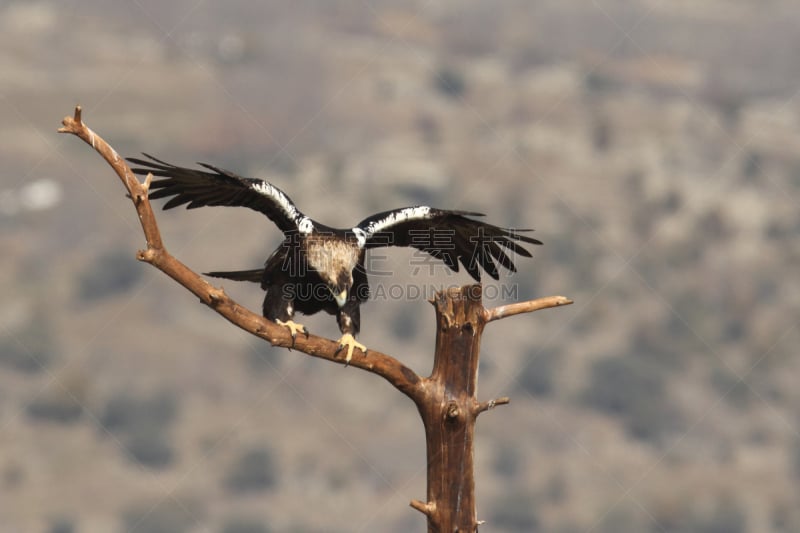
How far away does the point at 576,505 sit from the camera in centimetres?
7794

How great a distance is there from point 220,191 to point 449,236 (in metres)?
2.82

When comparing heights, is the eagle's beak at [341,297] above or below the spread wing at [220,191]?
below

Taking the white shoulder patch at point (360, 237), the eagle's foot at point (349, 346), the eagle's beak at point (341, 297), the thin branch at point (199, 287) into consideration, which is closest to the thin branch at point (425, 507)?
the thin branch at point (199, 287)

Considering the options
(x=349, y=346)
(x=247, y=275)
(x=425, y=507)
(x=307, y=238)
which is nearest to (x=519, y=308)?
(x=349, y=346)

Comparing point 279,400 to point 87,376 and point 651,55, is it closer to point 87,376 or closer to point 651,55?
point 87,376

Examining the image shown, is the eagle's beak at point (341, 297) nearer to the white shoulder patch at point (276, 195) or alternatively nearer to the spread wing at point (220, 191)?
the spread wing at point (220, 191)

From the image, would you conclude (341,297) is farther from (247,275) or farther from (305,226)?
(247,275)

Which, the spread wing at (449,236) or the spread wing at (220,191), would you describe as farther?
the spread wing at (449,236)

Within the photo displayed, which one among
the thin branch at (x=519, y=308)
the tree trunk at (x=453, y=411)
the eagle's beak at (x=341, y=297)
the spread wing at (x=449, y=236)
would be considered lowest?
the tree trunk at (x=453, y=411)

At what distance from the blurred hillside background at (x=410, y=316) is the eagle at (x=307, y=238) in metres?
45.7

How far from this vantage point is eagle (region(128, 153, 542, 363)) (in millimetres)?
12711

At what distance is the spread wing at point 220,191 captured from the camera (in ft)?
41.2

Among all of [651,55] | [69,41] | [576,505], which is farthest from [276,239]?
[651,55]

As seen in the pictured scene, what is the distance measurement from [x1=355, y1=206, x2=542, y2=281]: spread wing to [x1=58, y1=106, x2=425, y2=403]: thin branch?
154 centimetres
